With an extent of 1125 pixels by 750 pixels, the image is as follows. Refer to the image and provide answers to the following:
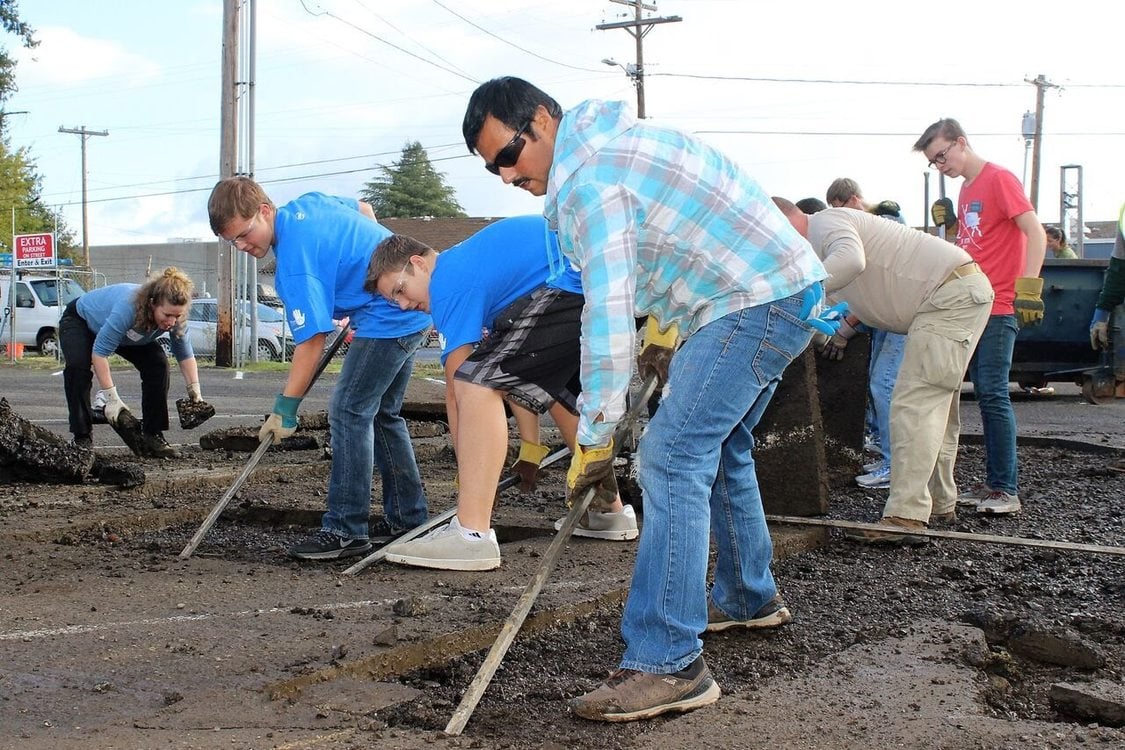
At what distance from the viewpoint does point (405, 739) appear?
2729 mm

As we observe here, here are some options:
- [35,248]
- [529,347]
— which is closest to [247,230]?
[529,347]

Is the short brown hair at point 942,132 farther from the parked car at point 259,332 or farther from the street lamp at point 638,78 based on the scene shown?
the street lamp at point 638,78

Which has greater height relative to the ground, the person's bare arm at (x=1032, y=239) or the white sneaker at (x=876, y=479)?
the person's bare arm at (x=1032, y=239)

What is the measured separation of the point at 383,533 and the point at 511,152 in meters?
2.64

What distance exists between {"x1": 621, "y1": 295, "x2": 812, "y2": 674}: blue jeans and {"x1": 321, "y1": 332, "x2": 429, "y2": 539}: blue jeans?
6.37 feet

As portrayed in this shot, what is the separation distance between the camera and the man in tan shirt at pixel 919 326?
5.17 meters

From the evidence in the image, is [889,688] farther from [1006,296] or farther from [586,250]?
[1006,296]

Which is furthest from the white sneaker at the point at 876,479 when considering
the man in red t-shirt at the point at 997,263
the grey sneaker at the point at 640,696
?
the grey sneaker at the point at 640,696

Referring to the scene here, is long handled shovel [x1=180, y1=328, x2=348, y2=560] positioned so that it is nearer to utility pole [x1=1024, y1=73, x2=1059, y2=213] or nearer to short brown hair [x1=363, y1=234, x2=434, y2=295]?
short brown hair [x1=363, y1=234, x2=434, y2=295]

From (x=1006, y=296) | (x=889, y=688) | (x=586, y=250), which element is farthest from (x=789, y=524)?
(x=586, y=250)

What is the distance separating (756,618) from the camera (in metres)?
3.71

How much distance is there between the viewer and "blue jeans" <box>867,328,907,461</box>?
6621mm

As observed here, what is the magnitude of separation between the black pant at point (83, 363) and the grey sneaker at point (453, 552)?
158 inches

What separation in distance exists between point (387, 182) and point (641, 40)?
35.0 m
